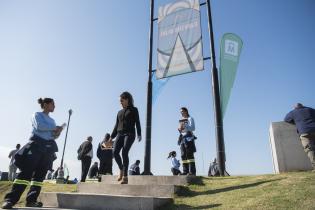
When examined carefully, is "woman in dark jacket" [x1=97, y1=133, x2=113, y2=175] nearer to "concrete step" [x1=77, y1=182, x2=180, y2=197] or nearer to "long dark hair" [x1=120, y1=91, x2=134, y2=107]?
"concrete step" [x1=77, y1=182, x2=180, y2=197]

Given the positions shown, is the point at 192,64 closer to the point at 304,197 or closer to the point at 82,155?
the point at 82,155

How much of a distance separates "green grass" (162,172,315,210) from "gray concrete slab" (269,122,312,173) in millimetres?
797

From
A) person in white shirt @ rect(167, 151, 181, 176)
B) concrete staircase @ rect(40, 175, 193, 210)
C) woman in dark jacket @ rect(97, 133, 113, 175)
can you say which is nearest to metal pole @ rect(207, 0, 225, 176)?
concrete staircase @ rect(40, 175, 193, 210)

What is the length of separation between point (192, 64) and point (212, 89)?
1425mm

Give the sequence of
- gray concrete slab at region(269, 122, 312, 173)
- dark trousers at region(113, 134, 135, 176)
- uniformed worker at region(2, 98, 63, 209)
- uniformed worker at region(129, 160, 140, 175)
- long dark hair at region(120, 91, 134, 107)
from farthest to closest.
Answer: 1. uniformed worker at region(129, 160, 140, 175)
2. gray concrete slab at region(269, 122, 312, 173)
3. long dark hair at region(120, 91, 134, 107)
4. dark trousers at region(113, 134, 135, 176)
5. uniformed worker at region(2, 98, 63, 209)

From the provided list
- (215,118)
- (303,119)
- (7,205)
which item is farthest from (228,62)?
(7,205)

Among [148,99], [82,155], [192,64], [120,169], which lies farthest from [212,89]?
[82,155]

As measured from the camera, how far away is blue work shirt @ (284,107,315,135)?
5951 mm

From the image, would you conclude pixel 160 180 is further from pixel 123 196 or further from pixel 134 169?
pixel 134 169

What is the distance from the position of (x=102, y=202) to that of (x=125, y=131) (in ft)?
5.22

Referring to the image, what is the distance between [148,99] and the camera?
9711 mm

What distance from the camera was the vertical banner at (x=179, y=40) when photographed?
381 inches

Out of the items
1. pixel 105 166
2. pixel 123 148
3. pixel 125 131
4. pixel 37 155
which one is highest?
pixel 125 131

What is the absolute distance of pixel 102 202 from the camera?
4691mm
